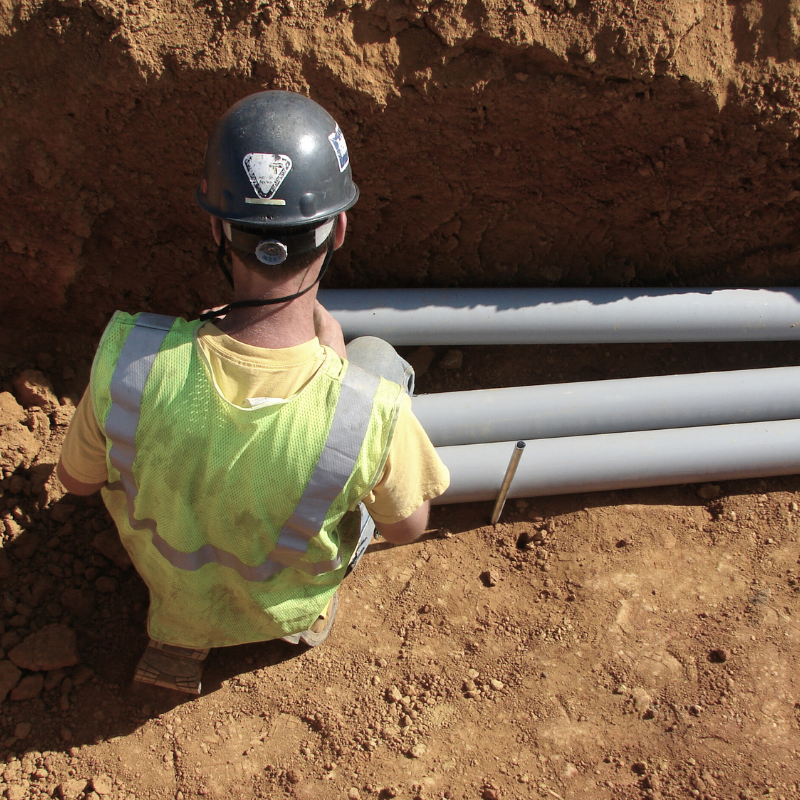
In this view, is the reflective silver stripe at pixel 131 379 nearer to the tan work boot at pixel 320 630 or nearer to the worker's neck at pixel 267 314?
the worker's neck at pixel 267 314

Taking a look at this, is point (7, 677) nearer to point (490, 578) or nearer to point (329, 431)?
point (329, 431)

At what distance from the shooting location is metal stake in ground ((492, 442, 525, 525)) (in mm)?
2659

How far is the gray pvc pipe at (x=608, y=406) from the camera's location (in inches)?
118

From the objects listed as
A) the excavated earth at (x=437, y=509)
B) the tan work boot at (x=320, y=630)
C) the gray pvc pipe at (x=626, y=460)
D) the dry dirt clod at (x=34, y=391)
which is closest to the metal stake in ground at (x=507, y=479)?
the gray pvc pipe at (x=626, y=460)

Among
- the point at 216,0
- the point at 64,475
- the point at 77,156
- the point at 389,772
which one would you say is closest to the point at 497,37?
the point at 216,0

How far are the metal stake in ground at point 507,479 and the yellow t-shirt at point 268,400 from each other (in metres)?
0.81

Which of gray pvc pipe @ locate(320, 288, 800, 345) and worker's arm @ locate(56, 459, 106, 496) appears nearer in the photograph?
worker's arm @ locate(56, 459, 106, 496)

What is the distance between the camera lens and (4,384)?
3.06m

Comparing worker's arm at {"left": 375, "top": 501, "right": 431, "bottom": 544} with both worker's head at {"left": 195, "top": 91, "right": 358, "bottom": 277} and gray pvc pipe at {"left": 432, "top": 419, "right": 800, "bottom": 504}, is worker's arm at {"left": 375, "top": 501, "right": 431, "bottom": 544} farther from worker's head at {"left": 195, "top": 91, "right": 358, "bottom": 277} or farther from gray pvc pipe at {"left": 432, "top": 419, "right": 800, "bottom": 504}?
gray pvc pipe at {"left": 432, "top": 419, "right": 800, "bottom": 504}

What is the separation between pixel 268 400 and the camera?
168 cm

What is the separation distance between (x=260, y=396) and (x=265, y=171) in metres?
0.56

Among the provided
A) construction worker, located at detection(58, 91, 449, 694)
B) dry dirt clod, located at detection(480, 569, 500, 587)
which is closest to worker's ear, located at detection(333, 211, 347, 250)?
construction worker, located at detection(58, 91, 449, 694)

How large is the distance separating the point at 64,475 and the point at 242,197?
3.11ft

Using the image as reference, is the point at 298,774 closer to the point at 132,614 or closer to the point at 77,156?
the point at 132,614
